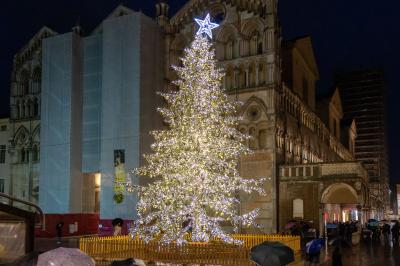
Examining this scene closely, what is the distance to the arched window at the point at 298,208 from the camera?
43406 millimetres

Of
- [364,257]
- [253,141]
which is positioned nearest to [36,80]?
[253,141]

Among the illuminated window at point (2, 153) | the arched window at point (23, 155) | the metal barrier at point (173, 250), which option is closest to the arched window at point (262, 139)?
the metal barrier at point (173, 250)

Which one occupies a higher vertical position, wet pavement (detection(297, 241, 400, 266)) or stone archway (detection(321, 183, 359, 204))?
stone archway (detection(321, 183, 359, 204))

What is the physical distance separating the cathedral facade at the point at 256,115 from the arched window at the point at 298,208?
0.08 meters

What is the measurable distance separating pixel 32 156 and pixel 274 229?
2726 centimetres

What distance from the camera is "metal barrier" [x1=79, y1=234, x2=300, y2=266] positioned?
2282 cm

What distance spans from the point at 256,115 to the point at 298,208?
27.3 feet

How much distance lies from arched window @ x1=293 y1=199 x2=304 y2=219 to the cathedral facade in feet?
0.27

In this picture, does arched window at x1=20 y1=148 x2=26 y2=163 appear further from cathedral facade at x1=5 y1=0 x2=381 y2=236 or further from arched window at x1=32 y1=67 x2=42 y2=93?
arched window at x1=32 y1=67 x2=42 y2=93

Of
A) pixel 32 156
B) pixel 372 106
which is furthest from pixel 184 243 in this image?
pixel 372 106

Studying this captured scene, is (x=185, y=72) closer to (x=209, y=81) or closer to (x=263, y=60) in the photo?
(x=209, y=81)

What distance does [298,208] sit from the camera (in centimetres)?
4359

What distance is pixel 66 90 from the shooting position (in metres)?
49.9

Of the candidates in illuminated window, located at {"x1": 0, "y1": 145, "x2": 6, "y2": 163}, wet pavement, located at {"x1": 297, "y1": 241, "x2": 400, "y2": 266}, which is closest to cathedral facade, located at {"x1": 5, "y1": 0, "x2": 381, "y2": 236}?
illuminated window, located at {"x1": 0, "y1": 145, "x2": 6, "y2": 163}
